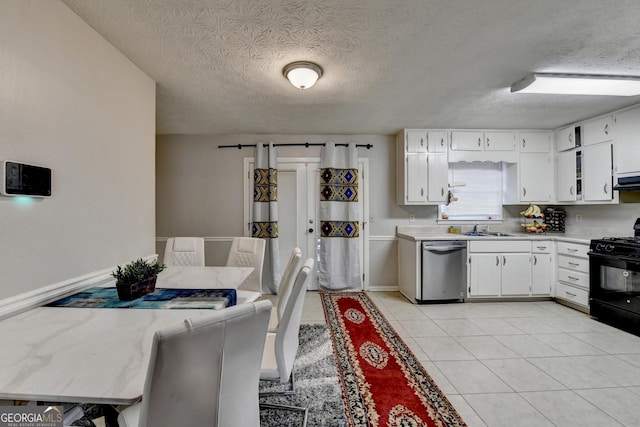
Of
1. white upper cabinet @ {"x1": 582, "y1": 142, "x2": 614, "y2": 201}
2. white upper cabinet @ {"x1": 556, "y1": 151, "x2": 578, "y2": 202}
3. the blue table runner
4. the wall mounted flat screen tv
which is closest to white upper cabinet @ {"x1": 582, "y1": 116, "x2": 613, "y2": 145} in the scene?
white upper cabinet @ {"x1": 582, "y1": 142, "x2": 614, "y2": 201}

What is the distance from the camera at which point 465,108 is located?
3221mm

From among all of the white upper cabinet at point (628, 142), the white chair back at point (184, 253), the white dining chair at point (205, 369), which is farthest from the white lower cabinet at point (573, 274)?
the white chair back at point (184, 253)

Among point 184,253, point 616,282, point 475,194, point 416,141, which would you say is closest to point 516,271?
point 616,282

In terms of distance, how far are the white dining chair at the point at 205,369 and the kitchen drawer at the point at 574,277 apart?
4.12 meters

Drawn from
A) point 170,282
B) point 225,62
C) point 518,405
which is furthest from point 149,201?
point 518,405

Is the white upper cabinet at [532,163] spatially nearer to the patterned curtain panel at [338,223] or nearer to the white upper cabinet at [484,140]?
the white upper cabinet at [484,140]

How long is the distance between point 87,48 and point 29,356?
1.83 m

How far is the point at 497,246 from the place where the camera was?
3.73 m

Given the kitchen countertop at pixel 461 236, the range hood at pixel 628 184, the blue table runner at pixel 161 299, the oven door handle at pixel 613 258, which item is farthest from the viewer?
the kitchen countertop at pixel 461 236

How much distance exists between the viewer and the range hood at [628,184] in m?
2.96

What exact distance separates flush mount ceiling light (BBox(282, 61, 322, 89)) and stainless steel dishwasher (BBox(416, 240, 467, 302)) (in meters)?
2.50

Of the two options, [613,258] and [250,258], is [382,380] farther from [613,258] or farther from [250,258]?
[613,258]

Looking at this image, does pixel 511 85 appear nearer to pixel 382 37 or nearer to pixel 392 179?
pixel 382 37

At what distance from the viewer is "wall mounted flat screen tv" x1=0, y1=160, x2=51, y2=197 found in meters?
1.30
